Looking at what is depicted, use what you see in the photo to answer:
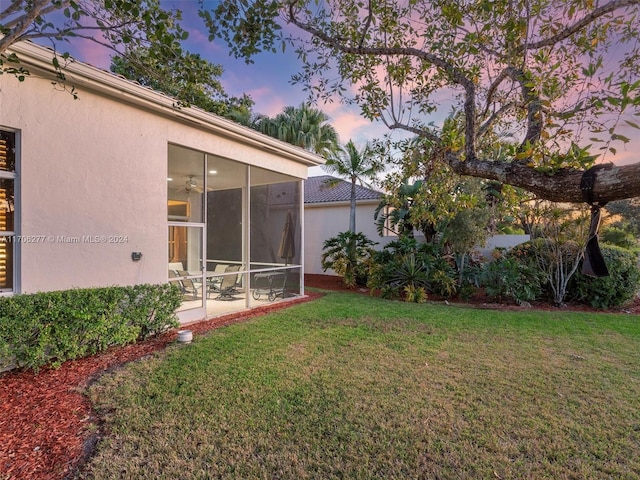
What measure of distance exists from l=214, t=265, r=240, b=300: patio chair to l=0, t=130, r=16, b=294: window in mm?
3899

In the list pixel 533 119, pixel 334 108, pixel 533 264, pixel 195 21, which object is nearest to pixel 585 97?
pixel 533 119

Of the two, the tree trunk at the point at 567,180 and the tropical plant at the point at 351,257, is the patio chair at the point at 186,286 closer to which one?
the tree trunk at the point at 567,180

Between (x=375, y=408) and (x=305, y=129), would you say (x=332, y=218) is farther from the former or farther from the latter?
(x=375, y=408)

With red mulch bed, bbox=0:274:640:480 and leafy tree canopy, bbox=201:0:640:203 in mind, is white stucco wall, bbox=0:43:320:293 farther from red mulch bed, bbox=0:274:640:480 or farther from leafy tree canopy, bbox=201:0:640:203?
leafy tree canopy, bbox=201:0:640:203

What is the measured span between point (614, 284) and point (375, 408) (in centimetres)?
915

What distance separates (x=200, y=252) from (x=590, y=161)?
22.4 feet

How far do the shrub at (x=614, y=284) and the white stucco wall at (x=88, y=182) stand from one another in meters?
10.8

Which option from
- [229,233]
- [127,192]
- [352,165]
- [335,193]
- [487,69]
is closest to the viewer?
[487,69]

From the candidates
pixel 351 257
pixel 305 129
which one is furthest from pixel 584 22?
pixel 305 129

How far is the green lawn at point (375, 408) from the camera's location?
272cm

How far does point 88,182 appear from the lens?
5301 mm

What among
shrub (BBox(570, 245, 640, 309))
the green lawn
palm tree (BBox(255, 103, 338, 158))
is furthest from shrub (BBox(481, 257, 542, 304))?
palm tree (BBox(255, 103, 338, 158))

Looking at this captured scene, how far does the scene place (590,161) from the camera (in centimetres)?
184

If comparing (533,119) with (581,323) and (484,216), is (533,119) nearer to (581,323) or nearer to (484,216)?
(581,323)
